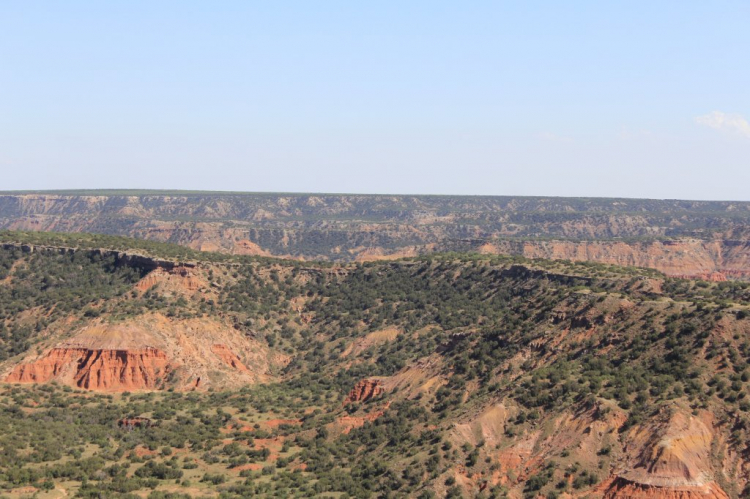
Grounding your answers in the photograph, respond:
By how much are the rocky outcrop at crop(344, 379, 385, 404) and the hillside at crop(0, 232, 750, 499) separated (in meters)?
0.16

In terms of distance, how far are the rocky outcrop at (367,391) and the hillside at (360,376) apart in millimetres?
162

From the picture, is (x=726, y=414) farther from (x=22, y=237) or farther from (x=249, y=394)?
(x=22, y=237)

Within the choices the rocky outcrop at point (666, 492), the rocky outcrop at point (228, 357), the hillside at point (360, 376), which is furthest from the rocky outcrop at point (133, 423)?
the rocky outcrop at point (666, 492)

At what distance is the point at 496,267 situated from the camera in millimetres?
131375

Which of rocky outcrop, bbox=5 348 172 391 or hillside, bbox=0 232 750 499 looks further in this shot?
rocky outcrop, bbox=5 348 172 391

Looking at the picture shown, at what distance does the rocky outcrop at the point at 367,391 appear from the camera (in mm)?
88125

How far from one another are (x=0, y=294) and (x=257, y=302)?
36.7 metres

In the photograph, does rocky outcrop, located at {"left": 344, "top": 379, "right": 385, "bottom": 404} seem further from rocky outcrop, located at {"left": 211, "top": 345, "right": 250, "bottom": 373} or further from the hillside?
rocky outcrop, located at {"left": 211, "top": 345, "right": 250, "bottom": 373}

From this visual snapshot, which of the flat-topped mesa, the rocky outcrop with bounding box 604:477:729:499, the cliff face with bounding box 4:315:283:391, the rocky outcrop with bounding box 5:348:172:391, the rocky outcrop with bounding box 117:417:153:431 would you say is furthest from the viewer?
the flat-topped mesa

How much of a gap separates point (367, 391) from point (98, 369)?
38276mm

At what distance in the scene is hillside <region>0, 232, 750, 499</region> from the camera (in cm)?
6138

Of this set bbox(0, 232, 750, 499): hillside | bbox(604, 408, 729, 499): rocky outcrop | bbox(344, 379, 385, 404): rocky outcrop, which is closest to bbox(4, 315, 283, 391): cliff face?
bbox(0, 232, 750, 499): hillside

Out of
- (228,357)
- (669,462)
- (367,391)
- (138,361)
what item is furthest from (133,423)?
(669,462)

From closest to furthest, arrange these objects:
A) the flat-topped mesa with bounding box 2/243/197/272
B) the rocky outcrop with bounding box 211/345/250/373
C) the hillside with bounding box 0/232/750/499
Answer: the hillside with bounding box 0/232/750/499 → the rocky outcrop with bounding box 211/345/250/373 → the flat-topped mesa with bounding box 2/243/197/272
